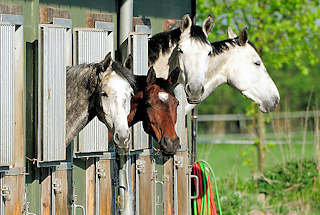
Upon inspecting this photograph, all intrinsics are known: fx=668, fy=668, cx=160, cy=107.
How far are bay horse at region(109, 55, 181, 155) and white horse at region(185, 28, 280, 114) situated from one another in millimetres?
1335

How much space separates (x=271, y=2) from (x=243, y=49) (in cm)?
543

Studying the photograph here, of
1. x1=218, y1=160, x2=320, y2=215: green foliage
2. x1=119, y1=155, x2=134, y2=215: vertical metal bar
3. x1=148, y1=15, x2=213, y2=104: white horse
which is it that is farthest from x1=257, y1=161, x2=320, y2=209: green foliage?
→ x1=119, y1=155, x2=134, y2=215: vertical metal bar

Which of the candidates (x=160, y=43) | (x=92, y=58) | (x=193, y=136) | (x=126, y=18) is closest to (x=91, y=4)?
(x=126, y=18)

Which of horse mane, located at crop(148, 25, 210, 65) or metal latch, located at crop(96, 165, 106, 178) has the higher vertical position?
horse mane, located at crop(148, 25, 210, 65)

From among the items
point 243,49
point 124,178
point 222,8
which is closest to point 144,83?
point 124,178

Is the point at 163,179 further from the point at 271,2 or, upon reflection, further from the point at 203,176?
the point at 271,2

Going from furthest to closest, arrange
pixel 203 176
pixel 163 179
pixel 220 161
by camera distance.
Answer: pixel 220 161 < pixel 203 176 < pixel 163 179

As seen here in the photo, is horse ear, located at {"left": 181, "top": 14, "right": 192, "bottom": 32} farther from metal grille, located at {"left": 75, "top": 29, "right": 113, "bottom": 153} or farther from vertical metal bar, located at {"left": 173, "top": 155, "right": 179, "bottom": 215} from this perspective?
vertical metal bar, located at {"left": 173, "top": 155, "right": 179, "bottom": 215}

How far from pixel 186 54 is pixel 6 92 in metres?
1.98

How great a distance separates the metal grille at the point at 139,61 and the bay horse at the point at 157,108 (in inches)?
21.1

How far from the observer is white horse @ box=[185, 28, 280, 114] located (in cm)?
708

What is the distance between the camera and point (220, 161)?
63.8 ft

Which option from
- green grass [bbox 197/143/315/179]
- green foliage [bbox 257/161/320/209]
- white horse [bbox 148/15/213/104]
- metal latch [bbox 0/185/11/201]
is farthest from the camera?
green grass [bbox 197/143/315/179]

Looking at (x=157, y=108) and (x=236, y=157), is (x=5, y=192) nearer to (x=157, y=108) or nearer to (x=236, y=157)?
(x=157, y=108)
